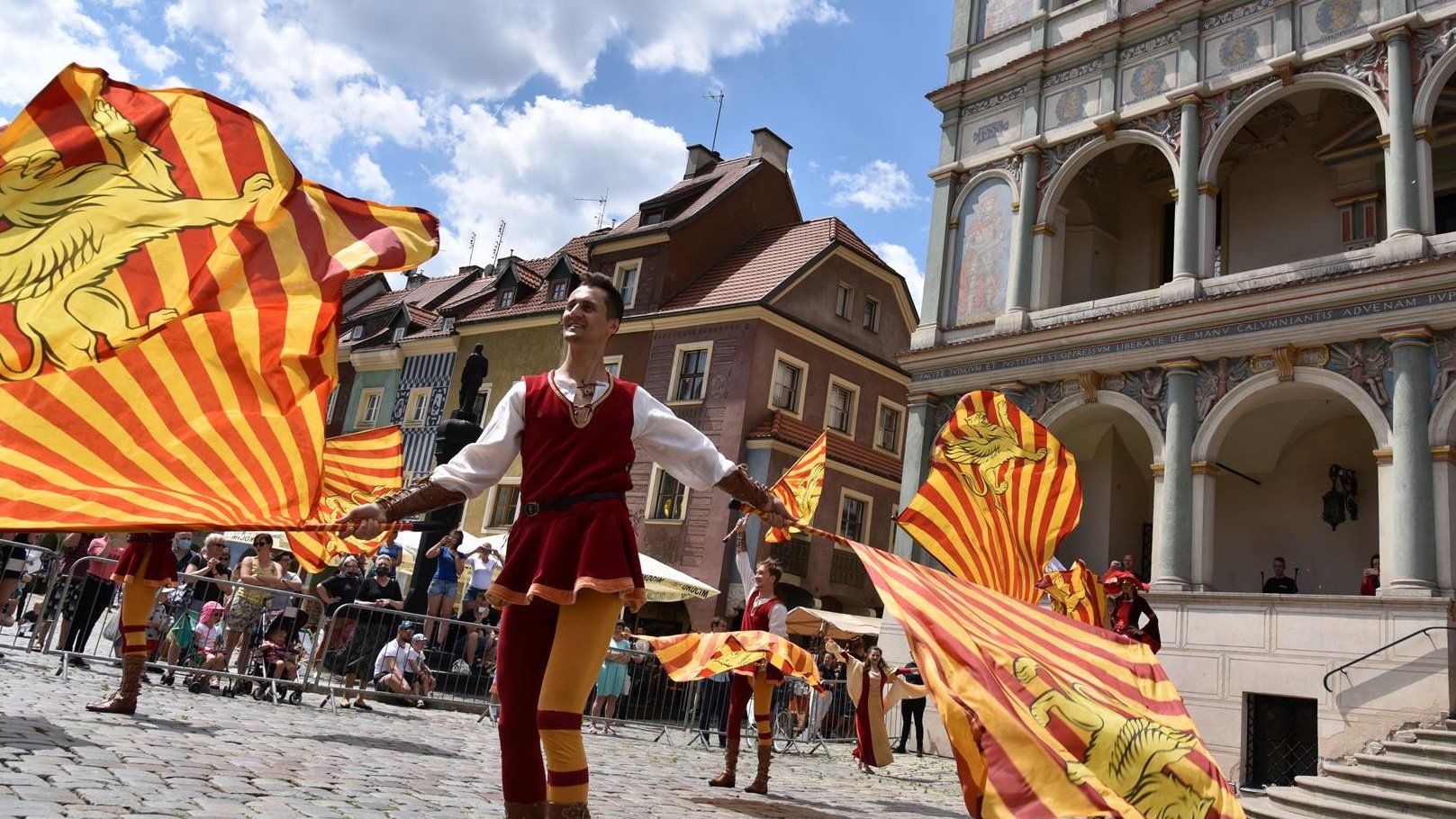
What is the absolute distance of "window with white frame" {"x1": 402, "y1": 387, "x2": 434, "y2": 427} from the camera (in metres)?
38.0

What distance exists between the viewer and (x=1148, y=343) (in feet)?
59.8

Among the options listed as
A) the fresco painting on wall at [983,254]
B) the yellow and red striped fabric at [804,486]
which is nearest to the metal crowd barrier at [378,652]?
the yellow and red striped fabric at [804,486]

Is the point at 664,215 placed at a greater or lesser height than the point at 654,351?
greater

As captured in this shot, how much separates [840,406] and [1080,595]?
67.2ft

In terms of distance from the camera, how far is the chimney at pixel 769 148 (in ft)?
118

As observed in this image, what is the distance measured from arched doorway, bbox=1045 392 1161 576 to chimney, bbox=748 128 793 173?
60.0ft

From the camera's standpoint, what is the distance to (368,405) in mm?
40812

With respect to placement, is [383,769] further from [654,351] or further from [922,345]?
[654,351]

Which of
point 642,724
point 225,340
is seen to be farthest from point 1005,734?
point 642,724

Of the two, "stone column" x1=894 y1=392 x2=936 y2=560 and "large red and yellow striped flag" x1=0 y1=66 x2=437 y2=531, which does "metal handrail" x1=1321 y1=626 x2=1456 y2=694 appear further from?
"large red and yellow striped flag" x1=0 y1=66 x2=437 y2=531

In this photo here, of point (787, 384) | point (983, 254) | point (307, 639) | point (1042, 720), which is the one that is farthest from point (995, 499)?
point (787, 384)

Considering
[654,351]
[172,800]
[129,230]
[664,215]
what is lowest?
[172,800]

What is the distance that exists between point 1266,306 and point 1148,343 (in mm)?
2024

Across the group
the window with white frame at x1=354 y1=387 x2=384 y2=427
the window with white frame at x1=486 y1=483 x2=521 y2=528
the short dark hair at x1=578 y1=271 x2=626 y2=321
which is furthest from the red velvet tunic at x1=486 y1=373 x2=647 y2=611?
the window with white frame at x1=354 y1=387 x2=384 y2=427
